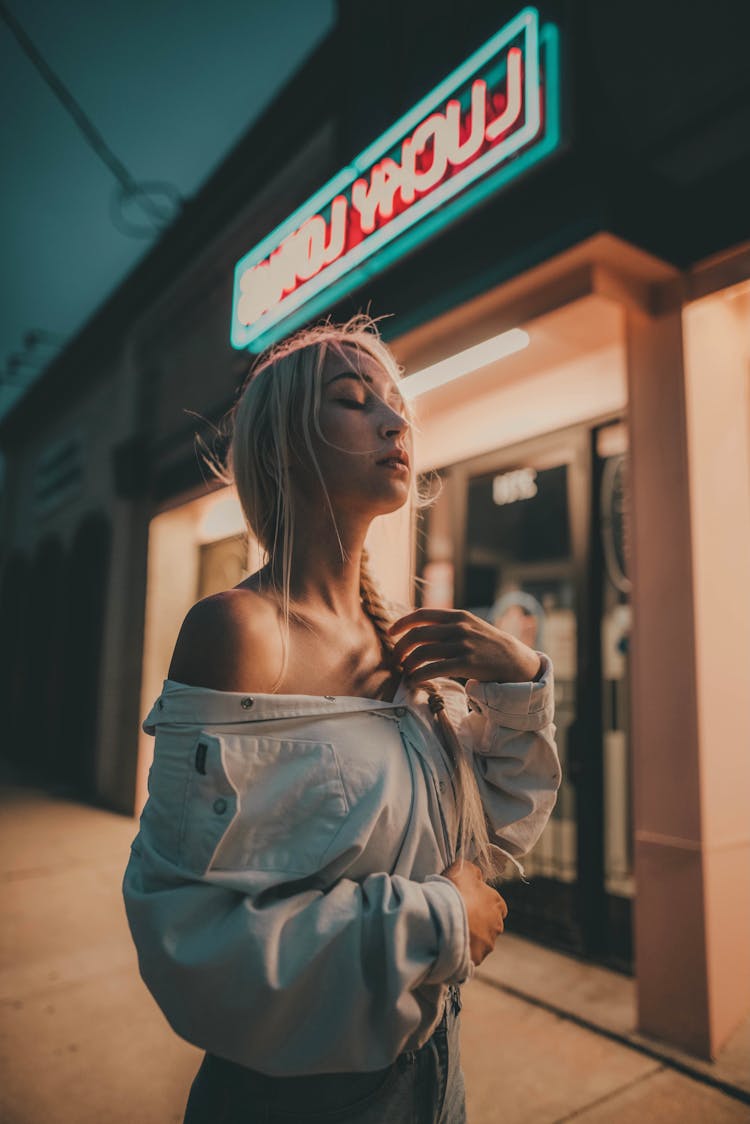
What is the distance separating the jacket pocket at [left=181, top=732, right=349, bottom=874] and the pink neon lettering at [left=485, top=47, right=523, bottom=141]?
3.25m

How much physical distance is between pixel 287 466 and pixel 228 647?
0.37m

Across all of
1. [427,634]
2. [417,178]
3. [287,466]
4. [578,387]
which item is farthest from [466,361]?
[427,634]

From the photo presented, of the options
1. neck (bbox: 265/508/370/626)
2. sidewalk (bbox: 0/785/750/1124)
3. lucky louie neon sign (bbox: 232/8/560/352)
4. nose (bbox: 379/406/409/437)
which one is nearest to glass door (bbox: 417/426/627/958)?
sidewalk (bbox: 0/785/750/1124)

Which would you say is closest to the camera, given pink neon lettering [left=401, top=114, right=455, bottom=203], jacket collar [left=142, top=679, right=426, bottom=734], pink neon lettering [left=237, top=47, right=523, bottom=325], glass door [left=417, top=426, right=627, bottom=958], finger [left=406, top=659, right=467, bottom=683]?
jacket collar [left=142, top=679, right=426, bottom=734]

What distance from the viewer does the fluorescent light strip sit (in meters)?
3.67

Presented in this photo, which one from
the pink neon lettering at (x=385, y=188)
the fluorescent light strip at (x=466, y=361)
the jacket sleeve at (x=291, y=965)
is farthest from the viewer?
the fluorescent light strip at (x=466, y=361)

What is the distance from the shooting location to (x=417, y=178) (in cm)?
371

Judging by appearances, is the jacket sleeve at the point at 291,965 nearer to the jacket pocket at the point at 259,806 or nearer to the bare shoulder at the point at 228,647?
the jacket pocket at the point at 259,806

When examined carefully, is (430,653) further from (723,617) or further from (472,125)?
(472,125)

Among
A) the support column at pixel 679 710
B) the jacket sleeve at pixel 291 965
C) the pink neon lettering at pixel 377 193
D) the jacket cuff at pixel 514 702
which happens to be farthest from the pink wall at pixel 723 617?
the jacket sleeve at pixel 291 965

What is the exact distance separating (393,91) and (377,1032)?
5286 millimetres

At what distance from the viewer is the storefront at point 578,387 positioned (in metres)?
2.89

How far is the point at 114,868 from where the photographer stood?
5.29m

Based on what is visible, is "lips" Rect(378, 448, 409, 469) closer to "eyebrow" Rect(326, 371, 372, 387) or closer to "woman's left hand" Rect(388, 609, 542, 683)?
"eyebrow" Rect(326, 371, 372, 387)
